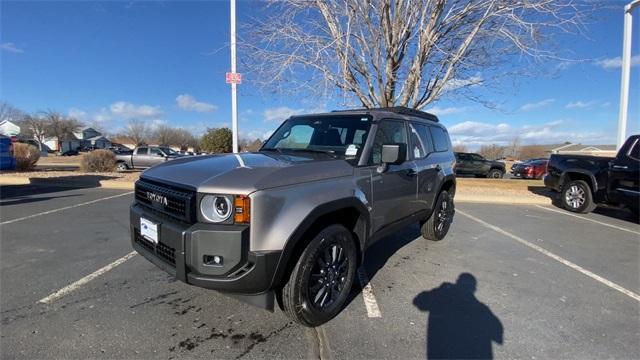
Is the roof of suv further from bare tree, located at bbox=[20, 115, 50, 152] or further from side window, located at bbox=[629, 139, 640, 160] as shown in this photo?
bare tree, located at bbox=[20, 115, 50, 152]

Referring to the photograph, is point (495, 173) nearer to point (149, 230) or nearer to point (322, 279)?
point (322, 279)

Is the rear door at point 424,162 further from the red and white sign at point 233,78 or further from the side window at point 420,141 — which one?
the red and white sign at point 233,78

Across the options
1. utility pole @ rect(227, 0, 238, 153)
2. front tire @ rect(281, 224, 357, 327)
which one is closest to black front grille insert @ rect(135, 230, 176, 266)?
front tire @ rect(281, 224, 357, 327)

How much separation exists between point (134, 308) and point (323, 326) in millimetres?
1772

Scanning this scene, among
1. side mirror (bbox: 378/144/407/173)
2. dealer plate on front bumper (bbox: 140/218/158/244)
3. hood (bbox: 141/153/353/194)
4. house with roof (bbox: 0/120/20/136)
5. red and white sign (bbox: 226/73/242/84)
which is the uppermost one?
red and white sign (bbox: 226/73/242/84)

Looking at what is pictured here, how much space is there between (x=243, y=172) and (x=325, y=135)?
157 cm

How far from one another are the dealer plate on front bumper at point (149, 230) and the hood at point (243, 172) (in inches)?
14.7

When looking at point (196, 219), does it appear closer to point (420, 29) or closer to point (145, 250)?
point (145, 250)

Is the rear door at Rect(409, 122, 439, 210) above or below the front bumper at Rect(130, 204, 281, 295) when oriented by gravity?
above

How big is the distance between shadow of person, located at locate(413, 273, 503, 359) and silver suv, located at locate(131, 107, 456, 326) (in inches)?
32.6

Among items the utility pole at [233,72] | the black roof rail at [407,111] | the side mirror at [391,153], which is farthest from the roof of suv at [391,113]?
the utility pole at [233,72]

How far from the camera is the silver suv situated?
249 centimetres

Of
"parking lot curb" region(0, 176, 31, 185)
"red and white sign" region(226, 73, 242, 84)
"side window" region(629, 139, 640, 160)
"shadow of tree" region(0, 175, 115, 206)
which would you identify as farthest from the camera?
"parking lot curb" region(0, 176, 31, 185)

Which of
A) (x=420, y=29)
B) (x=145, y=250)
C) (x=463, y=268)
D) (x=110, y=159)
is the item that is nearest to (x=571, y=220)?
(x=463, y=268)
